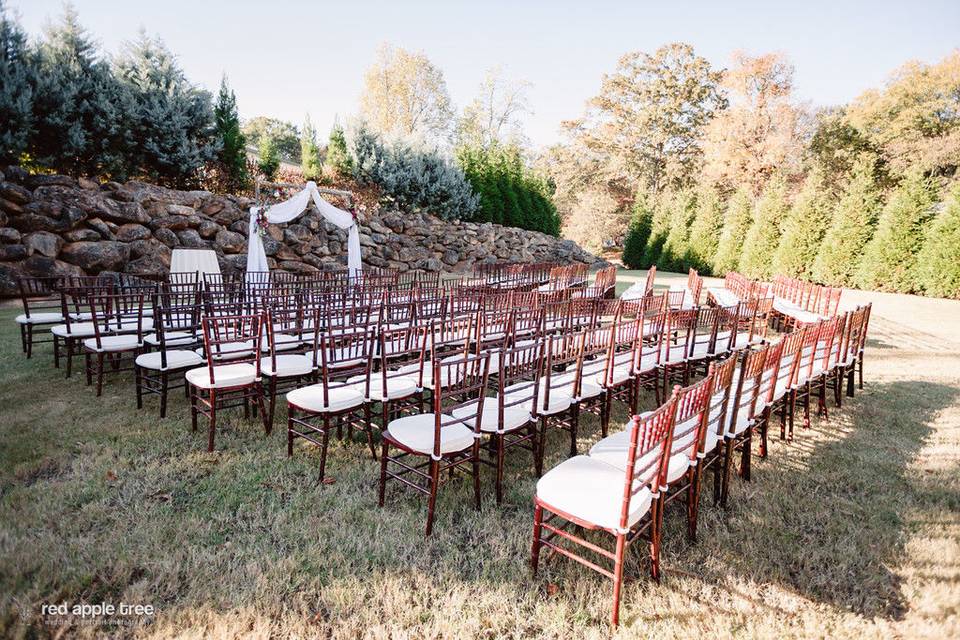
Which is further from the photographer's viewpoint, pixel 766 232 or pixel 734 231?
pixel 734 231

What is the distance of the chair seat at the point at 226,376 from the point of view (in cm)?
367

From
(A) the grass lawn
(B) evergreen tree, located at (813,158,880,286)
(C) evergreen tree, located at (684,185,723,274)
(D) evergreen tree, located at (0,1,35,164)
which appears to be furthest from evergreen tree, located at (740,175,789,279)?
(D) evergreen tree, located at (0,1,35,164)

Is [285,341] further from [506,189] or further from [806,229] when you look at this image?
[506,189]

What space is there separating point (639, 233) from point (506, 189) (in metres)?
8.45

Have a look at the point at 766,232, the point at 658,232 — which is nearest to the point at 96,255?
the point at 766,232

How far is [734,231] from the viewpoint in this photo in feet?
69.2

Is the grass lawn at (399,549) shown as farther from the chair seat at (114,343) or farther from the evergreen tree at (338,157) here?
the evergreen tree at (338,157)

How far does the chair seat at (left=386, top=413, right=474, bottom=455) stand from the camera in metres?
2.76

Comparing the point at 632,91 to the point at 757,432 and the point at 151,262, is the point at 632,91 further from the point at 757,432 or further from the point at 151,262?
the point at 757,432

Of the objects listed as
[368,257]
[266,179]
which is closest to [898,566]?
[368,257]

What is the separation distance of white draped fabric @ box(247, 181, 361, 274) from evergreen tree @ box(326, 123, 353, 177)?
5.44 m

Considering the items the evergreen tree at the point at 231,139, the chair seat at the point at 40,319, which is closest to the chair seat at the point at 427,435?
the chair seat at the point at 40,319

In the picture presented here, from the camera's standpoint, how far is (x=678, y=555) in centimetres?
261

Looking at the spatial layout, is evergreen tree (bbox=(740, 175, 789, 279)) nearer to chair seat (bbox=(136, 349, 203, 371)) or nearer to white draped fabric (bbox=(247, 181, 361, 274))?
white draped fabric (bbox=(247, 181, 361, 274))
